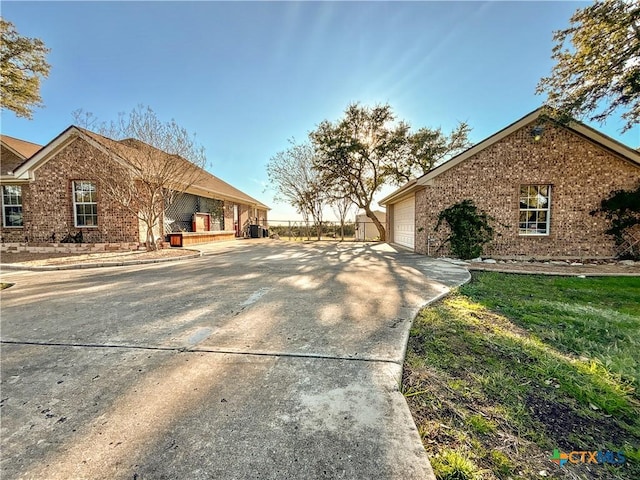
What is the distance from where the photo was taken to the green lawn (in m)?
1.63

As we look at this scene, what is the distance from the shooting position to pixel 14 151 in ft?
46.8

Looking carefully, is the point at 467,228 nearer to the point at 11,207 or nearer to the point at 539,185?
the point at 539,185

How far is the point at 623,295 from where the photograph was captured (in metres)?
5.48

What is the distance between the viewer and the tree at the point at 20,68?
1125cm

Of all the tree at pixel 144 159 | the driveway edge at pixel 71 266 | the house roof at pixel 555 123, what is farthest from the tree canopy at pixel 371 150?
the driveway edge at pixel 71 266

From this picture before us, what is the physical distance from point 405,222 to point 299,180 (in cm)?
923

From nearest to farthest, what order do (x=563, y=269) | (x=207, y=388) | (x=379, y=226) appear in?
(x=207, y=388) < (x=563, y=269) < (x=379, y=226)

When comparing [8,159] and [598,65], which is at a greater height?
[598,65]

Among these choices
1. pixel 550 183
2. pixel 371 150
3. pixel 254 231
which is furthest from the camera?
pixel 254 231

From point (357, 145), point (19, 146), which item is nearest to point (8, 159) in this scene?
point (19, 146)

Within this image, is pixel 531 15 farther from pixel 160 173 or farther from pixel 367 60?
pixel 160 173

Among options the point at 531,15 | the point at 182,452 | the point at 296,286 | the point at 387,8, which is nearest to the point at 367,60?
the point at 387,8

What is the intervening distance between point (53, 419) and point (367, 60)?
11107 millimetres

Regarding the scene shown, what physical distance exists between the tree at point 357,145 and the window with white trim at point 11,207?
48.4ft
